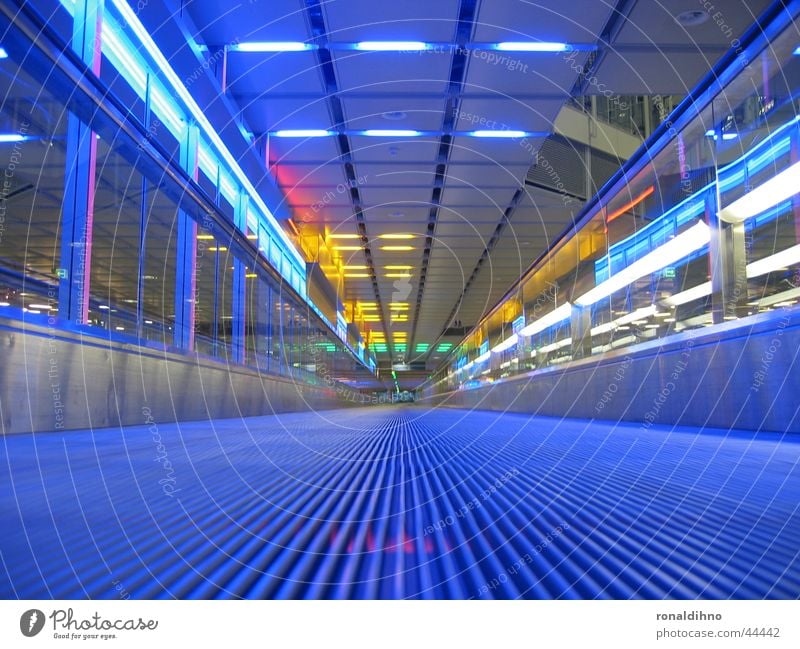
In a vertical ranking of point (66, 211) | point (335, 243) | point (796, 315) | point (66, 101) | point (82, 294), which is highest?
point (335, 243)

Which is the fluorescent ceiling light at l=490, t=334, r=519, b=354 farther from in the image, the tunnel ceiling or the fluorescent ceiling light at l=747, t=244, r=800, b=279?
the fluorescent ceiling light at l=747, t=244, r=800, b=279

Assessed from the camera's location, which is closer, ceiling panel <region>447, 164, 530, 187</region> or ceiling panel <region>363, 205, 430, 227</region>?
ceiling panel <region>447, 164, 530, 187</region>

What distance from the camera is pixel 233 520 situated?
156 cm

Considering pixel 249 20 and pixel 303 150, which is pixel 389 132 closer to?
pixel 303 150

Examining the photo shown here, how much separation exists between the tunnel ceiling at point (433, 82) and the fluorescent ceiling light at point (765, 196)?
157 inches

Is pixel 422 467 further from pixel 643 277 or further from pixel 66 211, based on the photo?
pixel 643 277

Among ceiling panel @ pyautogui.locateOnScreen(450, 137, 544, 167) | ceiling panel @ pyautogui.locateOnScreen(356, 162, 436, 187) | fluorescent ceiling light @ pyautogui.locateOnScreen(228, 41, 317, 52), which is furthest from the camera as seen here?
ceiling panel @ pyautogui.locateOnScreen(356, 162, 436, 187)

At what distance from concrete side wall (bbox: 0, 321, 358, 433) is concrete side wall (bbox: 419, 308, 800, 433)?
4.64 meters

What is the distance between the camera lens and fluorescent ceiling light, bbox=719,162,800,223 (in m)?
4.03

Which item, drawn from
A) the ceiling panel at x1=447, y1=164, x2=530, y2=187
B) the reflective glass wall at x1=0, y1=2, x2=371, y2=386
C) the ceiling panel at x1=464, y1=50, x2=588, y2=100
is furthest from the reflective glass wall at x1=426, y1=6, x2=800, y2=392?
the reflective glass wall at x1=0, y1=2, x2=371, y2=386

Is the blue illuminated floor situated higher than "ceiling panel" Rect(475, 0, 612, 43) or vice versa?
"ceiling panel" Rect(475, 0, 612, 43)

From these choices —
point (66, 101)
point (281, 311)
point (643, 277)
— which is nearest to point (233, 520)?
point (66, 101)

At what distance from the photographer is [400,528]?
58.3 inches
